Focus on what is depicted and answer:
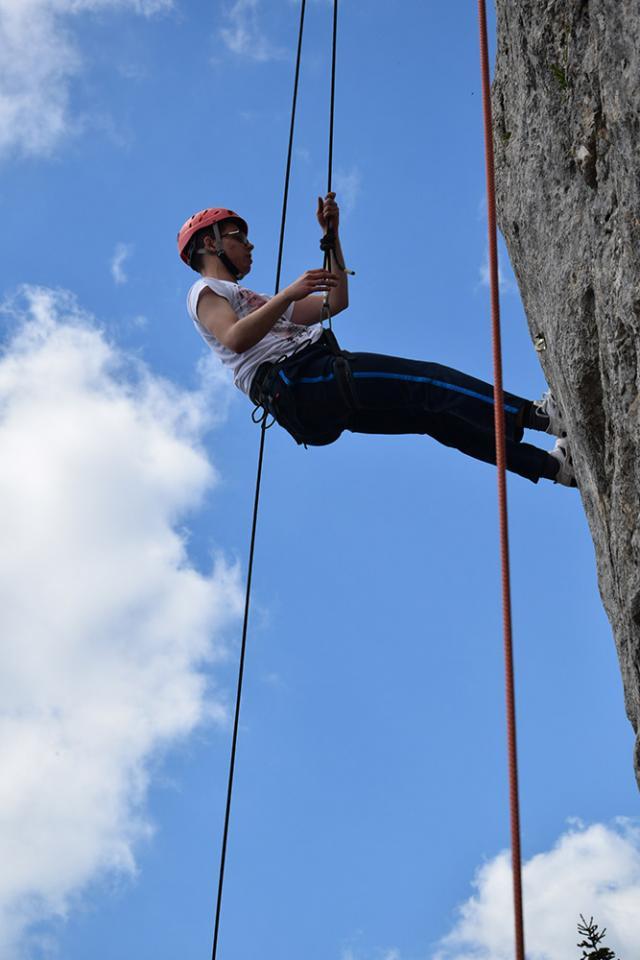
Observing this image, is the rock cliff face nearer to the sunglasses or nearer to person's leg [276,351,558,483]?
person's leg [276,351,558,483]

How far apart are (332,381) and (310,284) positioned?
19.9 inches

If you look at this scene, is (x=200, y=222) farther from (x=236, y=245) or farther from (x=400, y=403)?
(x=400, y=403)

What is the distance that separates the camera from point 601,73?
14.4 ft

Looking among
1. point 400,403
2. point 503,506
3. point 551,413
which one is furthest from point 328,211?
point 503,506

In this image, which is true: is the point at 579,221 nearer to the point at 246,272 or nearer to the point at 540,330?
the point at 540,330

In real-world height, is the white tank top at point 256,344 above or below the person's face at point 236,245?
below

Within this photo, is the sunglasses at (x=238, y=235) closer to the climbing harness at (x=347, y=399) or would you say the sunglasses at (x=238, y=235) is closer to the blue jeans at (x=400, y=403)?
the climbing harness at (x=347, y=399)

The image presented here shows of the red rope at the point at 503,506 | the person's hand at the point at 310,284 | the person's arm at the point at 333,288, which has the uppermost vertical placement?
the person's arm at the point at 333,288

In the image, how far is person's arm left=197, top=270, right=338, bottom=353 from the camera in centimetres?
571

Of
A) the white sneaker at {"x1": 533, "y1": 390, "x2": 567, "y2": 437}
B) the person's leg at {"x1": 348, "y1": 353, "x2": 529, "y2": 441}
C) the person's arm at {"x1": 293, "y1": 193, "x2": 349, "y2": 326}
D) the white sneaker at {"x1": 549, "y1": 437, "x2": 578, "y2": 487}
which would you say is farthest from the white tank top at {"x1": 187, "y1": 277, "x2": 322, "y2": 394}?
the white sneaker at {"x1": 549, "y1": 437, "x2": 578, "y2": 487}

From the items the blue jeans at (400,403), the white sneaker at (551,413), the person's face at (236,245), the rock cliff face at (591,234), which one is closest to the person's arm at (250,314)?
the blue jeans at (400,403)

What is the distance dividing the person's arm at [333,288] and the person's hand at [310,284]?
0.17 meters

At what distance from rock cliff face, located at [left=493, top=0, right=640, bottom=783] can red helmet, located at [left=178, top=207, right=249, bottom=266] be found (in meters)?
1.67

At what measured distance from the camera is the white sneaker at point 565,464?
5680mm
